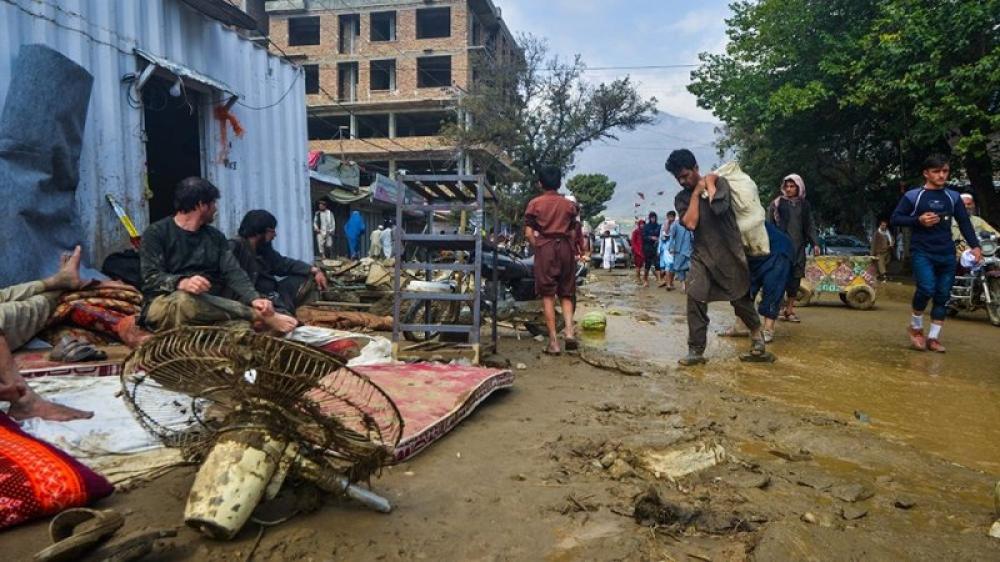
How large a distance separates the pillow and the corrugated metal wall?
3585 mm

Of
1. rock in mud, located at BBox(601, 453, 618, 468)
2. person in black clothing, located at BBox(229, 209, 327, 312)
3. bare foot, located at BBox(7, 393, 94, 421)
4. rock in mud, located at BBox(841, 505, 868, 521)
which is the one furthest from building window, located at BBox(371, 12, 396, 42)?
rock in mud, located at BBox(841, 505, 868, 521)

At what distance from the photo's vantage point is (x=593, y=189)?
43.2 m

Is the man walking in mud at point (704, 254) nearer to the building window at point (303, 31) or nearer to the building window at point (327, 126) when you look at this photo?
the building window at point (327, 126)

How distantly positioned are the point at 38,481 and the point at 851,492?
2.77 m

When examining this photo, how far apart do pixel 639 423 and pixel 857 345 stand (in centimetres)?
384

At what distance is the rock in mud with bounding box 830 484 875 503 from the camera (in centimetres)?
214

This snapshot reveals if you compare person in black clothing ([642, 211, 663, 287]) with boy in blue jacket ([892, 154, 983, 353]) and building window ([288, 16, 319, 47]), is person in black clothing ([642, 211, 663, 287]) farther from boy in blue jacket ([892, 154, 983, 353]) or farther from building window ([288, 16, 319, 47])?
building window ([288, 16, 319, 47])

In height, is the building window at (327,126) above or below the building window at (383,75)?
below

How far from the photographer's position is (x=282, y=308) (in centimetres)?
495

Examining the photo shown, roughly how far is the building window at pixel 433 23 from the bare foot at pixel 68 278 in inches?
1259

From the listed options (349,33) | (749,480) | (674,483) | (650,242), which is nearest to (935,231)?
(749,480)

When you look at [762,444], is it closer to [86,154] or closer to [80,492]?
[80,492]

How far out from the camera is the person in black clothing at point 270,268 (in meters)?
4.95

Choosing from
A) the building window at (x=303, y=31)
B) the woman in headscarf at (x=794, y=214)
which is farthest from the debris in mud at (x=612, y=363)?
the building window at (x=303, y=31)
